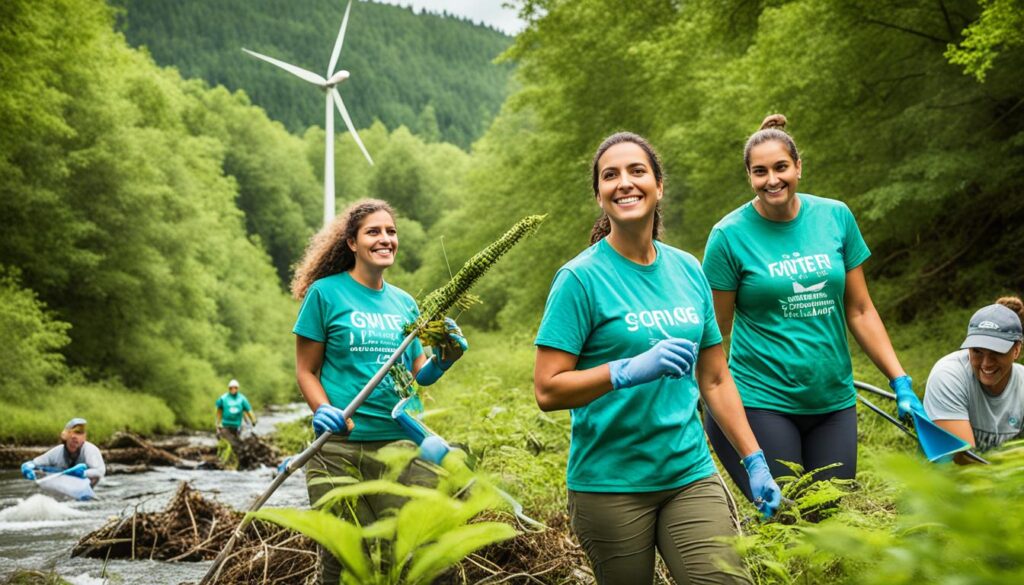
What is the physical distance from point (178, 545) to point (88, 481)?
13.3 feet

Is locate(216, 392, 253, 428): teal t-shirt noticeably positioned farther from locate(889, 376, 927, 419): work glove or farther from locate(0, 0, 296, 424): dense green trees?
locate(889, 376, 927, 419): work glove

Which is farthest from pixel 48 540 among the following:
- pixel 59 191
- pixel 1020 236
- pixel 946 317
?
pixel 59 191

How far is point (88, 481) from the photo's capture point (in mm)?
11938

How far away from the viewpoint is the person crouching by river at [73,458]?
474 inches

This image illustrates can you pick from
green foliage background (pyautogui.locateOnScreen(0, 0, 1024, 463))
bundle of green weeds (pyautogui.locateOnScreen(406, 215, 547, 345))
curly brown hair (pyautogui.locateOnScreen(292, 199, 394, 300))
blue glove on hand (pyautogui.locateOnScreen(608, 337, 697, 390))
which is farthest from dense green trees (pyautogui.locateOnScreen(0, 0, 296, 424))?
blue glove on hand (pyautogui.locateOnScreen(608, 337, 697, 390))

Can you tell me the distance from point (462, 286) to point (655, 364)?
0.76 meters

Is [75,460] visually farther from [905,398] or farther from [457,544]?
[457,544]

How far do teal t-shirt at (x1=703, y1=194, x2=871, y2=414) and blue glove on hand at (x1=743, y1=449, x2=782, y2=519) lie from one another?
26.1 inches

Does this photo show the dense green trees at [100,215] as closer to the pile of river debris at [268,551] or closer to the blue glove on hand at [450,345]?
the pile of river debris at [268,551]

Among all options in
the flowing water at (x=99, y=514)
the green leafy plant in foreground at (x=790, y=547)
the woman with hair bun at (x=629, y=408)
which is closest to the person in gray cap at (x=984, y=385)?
the green leafy plant in foreground at (x=790, y=547)

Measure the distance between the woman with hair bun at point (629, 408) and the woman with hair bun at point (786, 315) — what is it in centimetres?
93

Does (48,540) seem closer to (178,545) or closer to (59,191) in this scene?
(178,545)

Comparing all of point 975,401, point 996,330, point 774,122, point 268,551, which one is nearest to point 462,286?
point 774,122

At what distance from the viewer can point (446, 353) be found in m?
4.16
